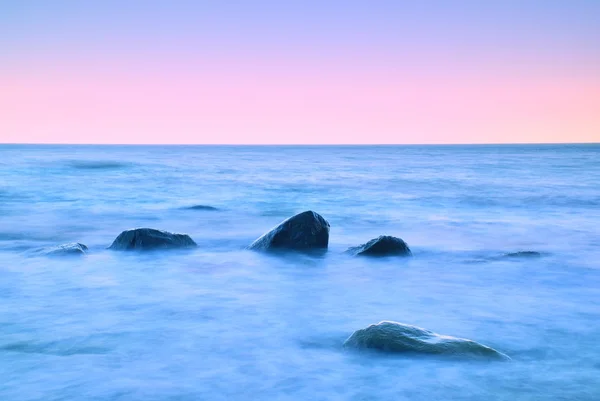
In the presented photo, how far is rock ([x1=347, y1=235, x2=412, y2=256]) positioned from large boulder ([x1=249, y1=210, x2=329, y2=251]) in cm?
61

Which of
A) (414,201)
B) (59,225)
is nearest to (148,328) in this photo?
(59,225)

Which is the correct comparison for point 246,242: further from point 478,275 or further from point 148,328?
point 148,328

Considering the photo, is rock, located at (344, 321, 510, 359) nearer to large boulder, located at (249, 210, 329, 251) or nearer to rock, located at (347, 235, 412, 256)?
rock, located at (347, 235, 412, 256)

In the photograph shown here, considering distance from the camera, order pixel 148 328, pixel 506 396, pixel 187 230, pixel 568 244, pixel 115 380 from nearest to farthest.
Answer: pixel 506 396
pixel 115 380
pixel 148 328
pixel 568 244
pixel 187 230

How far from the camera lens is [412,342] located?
464 centimetres

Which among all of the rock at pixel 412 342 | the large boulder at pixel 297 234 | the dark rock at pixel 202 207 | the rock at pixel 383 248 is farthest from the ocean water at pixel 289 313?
the dark rock at pixel 202 207

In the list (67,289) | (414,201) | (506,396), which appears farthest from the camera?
(414,201)

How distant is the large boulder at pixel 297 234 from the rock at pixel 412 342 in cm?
431

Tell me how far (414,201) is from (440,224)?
19.3ft

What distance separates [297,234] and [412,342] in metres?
4.70

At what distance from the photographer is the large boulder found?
9.10 meters

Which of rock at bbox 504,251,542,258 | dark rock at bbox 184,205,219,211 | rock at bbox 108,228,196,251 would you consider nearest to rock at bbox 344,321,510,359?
Answer: rock at bbox 504,251,542,258

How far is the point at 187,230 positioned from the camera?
12.5 meters

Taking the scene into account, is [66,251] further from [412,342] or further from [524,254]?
[524,254]
